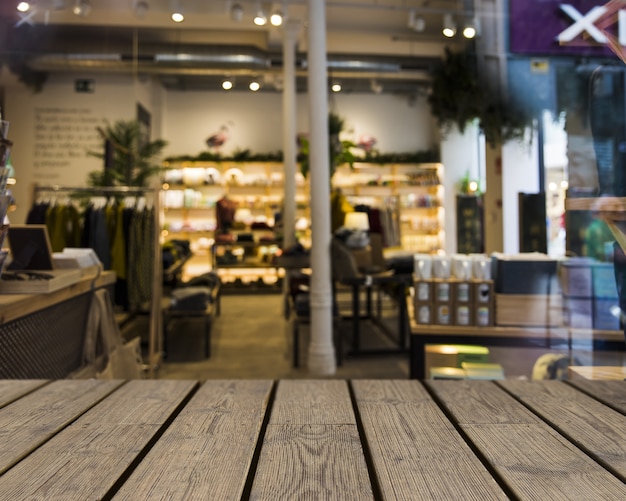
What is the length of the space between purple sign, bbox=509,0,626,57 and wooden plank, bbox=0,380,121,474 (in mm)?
2841

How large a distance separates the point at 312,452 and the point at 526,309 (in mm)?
2432

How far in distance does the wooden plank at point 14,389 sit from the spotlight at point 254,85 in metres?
8.70

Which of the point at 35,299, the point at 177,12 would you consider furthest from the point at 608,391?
the point at 177,12

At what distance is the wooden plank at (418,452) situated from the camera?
2.61 feet

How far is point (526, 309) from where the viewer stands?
305cm

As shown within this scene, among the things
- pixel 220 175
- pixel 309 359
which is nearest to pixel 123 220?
pixel 309 359

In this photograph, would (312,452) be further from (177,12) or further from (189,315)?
(177,12)

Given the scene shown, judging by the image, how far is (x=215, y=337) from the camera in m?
6.11

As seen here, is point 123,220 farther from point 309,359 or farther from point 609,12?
point 609,12

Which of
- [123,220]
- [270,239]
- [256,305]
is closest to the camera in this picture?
[123,220]

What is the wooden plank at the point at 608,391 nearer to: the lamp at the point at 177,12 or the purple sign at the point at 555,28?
the purple sign at the point at 555,28

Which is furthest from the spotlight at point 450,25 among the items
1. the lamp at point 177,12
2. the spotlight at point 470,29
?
the lamp at point 177,12

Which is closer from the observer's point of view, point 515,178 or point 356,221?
point 515,178

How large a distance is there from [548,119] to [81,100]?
6532mm
